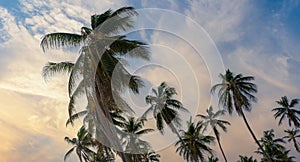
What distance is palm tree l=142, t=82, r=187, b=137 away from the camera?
3794 cm

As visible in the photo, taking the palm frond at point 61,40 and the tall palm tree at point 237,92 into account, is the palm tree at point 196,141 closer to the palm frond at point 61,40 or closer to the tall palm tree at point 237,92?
the tall palm tree at point 237,92

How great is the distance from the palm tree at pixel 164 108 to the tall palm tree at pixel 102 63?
19.9 m

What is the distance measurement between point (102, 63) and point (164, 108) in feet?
71.3

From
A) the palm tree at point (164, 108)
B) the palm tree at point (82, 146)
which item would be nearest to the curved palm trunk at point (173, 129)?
the palm tree at point (164, 108)

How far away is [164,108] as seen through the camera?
38.1 metres

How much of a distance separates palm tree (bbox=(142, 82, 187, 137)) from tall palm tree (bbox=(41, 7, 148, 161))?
19.9 m

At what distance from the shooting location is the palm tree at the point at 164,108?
124ft

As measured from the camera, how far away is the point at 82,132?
145 ft

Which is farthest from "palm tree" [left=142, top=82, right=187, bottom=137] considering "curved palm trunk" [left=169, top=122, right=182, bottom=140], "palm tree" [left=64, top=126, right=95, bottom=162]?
"palm tree" [left=64, top=126, right=95, bottom=162]

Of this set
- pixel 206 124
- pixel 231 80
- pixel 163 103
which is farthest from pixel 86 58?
pixel 206 124

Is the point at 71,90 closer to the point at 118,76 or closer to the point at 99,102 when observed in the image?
the point at 99,102

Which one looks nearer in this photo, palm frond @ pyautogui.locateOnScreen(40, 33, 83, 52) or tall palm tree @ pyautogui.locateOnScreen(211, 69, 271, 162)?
palm frond @ pyautogui.locateOnScreen(40, 33, 83, 52)

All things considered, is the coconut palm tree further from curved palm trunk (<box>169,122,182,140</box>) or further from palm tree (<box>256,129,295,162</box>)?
palm tree (<box>256,129,295,162</box>)

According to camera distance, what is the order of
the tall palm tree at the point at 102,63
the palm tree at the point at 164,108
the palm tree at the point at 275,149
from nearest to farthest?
the tall palm tree at the point at 102,63 → the palm tree at the point at 164,108 → the palm tree at the point at 275,149
